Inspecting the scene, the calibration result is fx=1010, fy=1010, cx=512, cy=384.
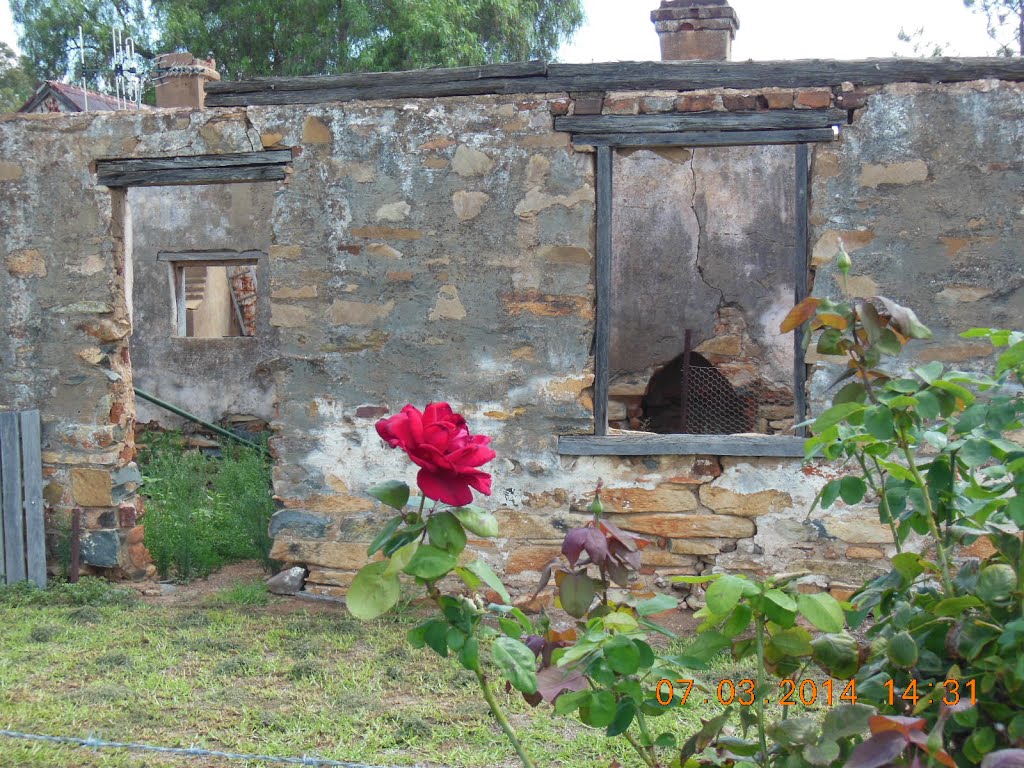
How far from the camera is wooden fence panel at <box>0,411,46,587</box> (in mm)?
5391

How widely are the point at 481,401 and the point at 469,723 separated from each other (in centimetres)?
176

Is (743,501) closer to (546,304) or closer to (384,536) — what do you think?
(546,304)

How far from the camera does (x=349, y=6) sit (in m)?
15.6

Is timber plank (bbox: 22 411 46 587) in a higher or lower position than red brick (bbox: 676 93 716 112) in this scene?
lower

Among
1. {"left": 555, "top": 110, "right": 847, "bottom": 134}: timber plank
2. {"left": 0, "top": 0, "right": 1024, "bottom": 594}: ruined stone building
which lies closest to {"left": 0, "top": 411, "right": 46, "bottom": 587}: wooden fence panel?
{"left": 0, "top": 0, "right": 1024, "bottom": 594}: ruined stone building

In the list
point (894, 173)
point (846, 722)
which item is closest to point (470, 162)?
point (894, 173)

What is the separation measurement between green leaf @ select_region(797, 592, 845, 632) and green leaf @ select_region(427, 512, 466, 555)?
1.73 ft

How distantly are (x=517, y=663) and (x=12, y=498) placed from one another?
4.67m

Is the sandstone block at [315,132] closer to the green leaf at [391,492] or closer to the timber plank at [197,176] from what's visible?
the timber plank at [197,176]

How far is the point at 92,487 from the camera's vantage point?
550 centimetres

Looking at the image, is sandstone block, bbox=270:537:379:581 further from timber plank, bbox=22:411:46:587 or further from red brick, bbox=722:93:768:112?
red brick, bbox=722:93:768:112

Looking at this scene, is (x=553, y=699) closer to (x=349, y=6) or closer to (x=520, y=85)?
(x=520, y=85)

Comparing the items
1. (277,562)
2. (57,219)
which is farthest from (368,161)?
(277,562)

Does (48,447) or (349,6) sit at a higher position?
(349,6)
